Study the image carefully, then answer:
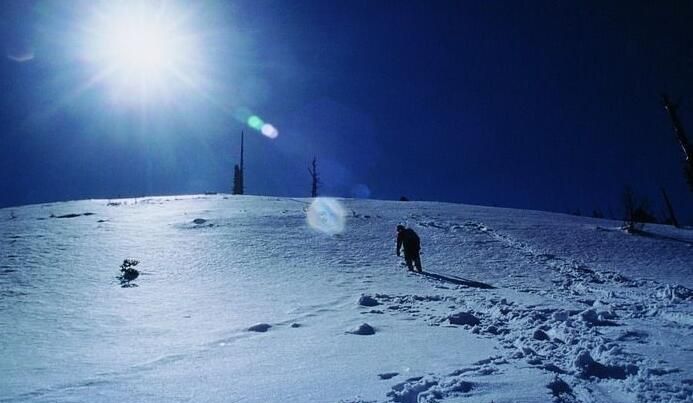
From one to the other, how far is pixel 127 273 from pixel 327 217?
12888 mm

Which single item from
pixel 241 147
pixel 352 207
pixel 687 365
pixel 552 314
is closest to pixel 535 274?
pixel 552 314

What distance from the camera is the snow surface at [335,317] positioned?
15.9 ft

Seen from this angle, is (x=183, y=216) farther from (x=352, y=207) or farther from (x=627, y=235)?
(x=627, y=235)

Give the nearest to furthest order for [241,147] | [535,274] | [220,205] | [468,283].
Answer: [468,283] → [535,274] → [220,205] → [241,147]

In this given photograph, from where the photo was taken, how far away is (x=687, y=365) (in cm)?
500

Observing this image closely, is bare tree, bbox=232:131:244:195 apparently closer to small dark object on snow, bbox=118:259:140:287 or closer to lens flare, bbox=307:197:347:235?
lens flare, bbox=307:197:347:235

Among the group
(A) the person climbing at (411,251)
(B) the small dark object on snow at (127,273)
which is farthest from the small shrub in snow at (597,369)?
(B) the small dark object on snow at (127,273)

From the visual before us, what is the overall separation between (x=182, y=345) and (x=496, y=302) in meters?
6.55

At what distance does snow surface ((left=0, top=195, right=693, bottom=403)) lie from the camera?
4.85 metres

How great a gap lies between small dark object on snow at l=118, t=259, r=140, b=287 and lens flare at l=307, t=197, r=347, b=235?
874 cm

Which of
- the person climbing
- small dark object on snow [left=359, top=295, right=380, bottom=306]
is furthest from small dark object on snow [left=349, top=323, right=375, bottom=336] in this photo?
the person climbing

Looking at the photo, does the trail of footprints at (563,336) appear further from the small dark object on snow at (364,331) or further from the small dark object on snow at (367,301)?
the small dark object on snow at (364,331)

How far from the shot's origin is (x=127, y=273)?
38.9ft

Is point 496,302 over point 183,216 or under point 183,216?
under
